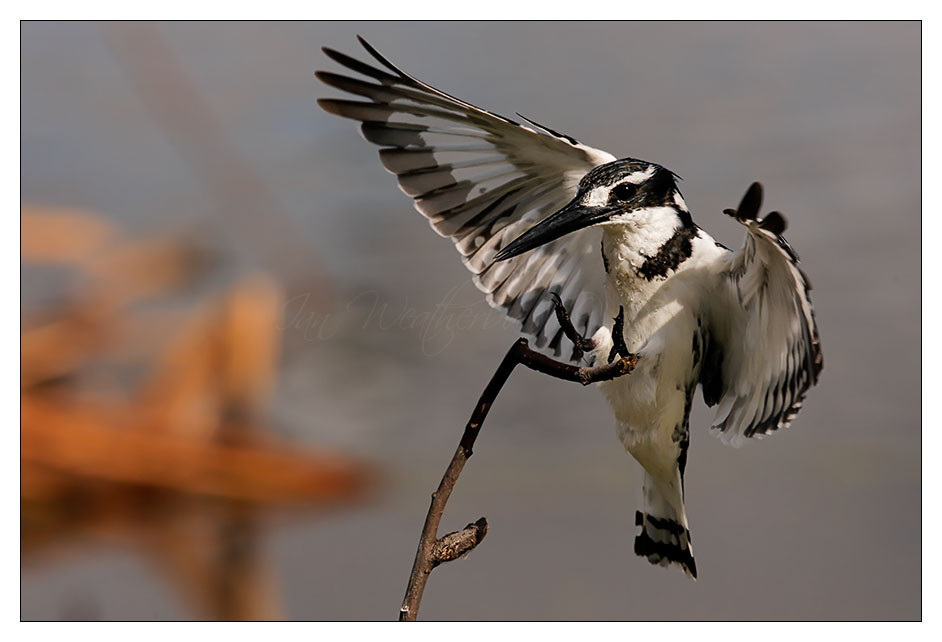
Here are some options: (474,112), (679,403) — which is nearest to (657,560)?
(679,403)

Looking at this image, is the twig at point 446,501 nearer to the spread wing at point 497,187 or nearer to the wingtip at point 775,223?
the wingtip at point 775,223

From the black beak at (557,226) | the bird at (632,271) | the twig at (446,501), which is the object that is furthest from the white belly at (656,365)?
the twig at (446,501)

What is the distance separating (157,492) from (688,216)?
288cm

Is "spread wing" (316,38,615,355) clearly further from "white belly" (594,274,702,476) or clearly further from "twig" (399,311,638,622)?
"twig" (399,311,638,622)

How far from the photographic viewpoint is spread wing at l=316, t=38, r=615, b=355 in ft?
3.28

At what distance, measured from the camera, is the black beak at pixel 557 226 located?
809 millimetres

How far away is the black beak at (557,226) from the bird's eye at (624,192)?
14 millimetres

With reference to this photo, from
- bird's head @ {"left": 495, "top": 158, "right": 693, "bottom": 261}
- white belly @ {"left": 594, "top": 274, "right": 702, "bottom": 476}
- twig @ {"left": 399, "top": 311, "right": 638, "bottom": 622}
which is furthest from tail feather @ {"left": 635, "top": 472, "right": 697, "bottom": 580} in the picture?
twig @ {"left": 399, "top": 311, "right": 638, "bottom": 622}

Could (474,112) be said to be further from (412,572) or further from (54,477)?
(54,477)

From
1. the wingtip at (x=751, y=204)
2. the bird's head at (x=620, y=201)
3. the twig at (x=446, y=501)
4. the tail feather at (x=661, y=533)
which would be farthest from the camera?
the tail feather at (x=661, y=533)

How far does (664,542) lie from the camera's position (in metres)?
1.11

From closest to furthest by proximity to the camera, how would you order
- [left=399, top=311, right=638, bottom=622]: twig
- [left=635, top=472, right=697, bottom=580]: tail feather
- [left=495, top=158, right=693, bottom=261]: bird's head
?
1. [left=399, top=311, right=638, bottom=622]: twig
2. [left=495, top=158, right=693, bottom=261]: bird's head
3. [left=635, top=472, right=697, bottom=580]: tail feather

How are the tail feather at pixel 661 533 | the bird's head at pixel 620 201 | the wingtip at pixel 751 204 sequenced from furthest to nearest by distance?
the tail feather at pixel 661 533, the bird's head at pixel 620 201, the wingtip at pixel 751 204

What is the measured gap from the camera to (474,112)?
98cm
